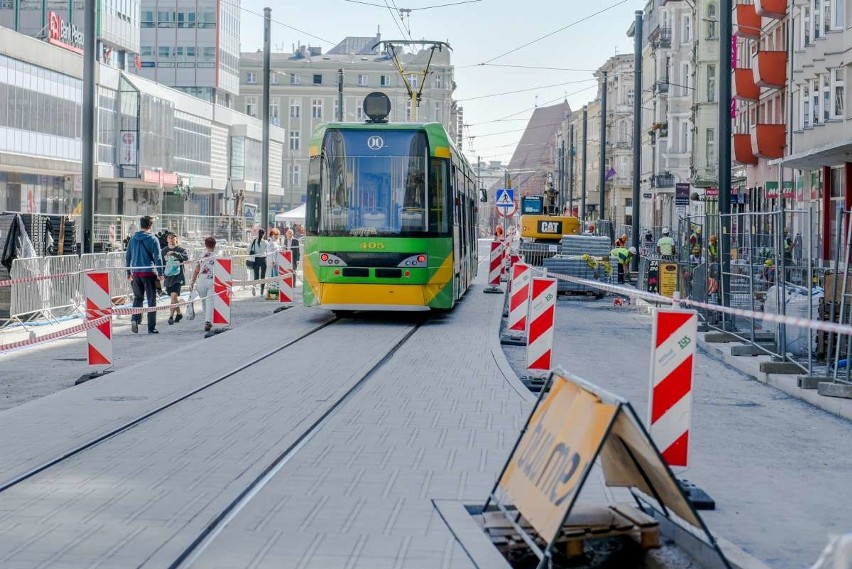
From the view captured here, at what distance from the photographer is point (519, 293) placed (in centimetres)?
1883

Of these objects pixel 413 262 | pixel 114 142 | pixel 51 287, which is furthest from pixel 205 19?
pixel 413 262

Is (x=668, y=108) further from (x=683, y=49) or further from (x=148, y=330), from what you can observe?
(x=148, y=330)

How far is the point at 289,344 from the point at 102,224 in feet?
70.4

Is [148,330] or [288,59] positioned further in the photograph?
[288,59]

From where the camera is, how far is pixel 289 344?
19.0 metres

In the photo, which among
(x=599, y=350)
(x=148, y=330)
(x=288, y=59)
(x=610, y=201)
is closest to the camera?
(x=599, y=350)

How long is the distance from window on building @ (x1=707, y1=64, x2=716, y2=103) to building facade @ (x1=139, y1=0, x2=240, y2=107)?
38.1 m

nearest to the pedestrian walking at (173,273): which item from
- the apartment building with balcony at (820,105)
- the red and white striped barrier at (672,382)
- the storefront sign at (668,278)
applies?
the storefront sign at (668,278)

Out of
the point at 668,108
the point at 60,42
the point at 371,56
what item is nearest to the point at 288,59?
the point at 371,56

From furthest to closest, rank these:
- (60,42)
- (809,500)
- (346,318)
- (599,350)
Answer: (60,42) < (346,318) < (599,350) < (809,500)

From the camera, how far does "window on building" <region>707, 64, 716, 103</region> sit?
242ft

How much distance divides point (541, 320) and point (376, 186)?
8364 millimetres

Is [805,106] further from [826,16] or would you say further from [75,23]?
[75,23]

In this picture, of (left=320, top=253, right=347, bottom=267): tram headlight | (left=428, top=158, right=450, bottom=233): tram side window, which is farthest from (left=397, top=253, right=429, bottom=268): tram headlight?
(left=320, top=253, right=347, bottom=267): tram headlight
